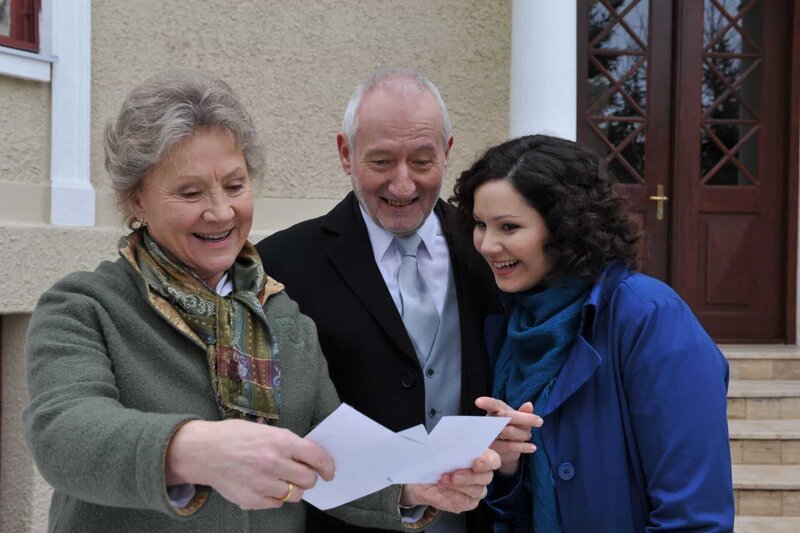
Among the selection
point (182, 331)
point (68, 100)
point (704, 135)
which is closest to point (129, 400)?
point (182, 331)

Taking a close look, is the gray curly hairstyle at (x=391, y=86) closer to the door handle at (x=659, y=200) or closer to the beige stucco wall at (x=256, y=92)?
the beige stucco wall at (x=256, y=92)

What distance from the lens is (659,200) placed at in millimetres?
6496

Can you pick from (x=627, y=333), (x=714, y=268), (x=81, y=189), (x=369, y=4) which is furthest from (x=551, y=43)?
(x=627, y=333)

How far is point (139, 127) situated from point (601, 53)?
5.49 m

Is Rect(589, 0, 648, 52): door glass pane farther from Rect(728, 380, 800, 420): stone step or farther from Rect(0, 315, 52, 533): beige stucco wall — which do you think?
Rect(0, 315, 52, 533): beige stucco wall

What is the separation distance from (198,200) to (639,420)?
1091mm

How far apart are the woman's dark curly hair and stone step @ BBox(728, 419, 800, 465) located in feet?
11.3

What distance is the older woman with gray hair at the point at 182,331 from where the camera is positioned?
4.32ft

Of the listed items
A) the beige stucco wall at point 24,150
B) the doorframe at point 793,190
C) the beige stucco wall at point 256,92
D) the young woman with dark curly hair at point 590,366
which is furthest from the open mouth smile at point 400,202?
the doorframe at point 793,190

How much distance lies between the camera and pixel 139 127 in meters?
1.48

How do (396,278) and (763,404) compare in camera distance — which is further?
(763,404)

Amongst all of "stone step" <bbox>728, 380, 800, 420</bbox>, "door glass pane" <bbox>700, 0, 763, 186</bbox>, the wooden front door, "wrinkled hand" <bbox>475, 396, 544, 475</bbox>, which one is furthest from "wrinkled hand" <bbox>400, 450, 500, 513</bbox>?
"door glass pane" <bbox>700, 0, 763, 186</bbox>

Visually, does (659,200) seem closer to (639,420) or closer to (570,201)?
(570,201)

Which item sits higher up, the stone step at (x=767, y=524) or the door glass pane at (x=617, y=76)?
the door glass pane at (x=617, y=76)
